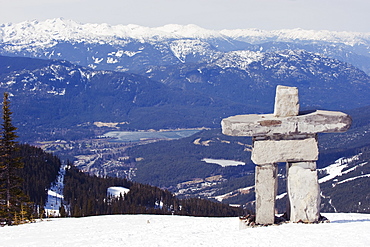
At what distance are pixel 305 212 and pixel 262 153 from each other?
4.40 meters

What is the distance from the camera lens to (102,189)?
96.6 meters

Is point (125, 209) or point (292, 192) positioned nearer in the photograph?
point (292, 192)

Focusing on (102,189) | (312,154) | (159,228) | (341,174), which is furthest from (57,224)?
(341,174)

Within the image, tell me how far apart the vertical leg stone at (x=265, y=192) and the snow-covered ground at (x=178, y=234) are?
1.33 meters

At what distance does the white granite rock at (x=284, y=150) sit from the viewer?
1062 inches

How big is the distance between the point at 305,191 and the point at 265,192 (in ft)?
7.71

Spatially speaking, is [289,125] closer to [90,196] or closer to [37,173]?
[90,196]

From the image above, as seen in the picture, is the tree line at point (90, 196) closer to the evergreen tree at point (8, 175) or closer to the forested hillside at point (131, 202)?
the forested hillside at point (131, 202)

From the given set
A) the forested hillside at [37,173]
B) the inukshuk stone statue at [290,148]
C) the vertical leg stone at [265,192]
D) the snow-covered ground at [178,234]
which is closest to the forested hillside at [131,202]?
the forested hillside at [37,173]

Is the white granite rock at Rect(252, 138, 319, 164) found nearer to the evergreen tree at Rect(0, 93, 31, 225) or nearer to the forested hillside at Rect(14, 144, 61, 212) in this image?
the evergreen tree at Rect(0, 93, 31, 225)

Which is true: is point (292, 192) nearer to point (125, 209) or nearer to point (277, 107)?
point (277, 107)

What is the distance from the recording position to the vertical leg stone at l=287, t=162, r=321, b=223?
2716cm

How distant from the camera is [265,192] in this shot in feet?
90.2

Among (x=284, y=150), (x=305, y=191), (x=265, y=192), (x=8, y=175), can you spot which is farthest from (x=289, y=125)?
(x=8, y=175)
